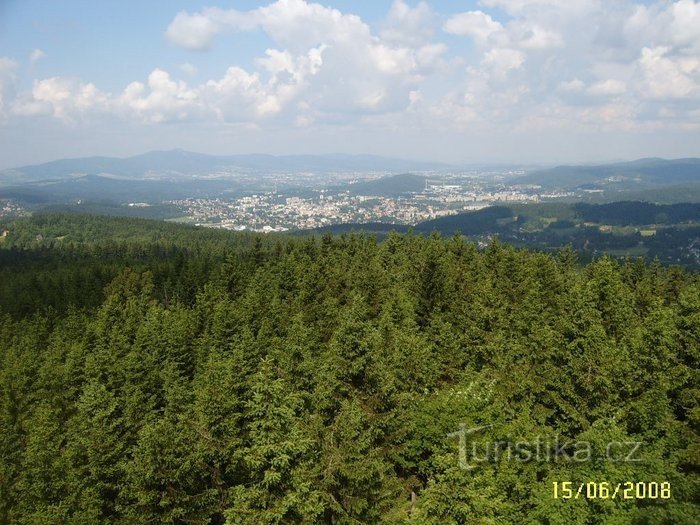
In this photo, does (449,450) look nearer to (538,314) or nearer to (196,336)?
(538,314)

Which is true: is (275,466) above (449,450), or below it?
above

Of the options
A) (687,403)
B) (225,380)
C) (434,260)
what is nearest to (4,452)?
(225,380)

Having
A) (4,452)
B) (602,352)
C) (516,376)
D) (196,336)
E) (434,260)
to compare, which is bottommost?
(4,452)

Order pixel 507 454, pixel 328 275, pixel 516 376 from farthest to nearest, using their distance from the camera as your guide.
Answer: pixel 328 275 < pixel 516 376 < pixel 507 454

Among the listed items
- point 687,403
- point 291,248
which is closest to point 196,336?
point 291,248

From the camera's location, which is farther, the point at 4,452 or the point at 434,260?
the point at 434,260

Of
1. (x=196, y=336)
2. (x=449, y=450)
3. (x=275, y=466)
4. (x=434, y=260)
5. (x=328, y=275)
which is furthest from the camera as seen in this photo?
(x=328, y=275)
